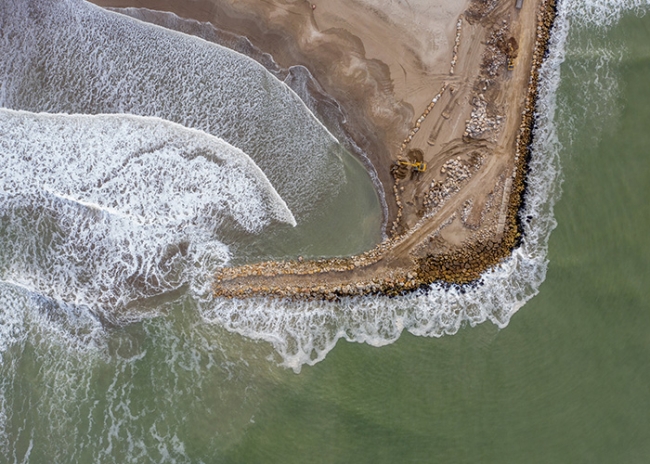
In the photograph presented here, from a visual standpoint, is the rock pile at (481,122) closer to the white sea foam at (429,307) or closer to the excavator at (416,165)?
the white sea foam at (429,307)

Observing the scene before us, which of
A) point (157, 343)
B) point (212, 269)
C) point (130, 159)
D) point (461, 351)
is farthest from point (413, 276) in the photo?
point (130, 159)

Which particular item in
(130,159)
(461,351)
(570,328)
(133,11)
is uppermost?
(133,11)

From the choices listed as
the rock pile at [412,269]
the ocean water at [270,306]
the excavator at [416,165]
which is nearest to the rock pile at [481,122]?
the rock pile at [412,269]

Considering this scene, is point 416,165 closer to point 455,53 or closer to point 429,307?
point 455,53

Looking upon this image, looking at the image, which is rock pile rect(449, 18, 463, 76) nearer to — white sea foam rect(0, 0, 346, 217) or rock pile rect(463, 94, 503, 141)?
rock pile rect(463, 94, 503, 141)

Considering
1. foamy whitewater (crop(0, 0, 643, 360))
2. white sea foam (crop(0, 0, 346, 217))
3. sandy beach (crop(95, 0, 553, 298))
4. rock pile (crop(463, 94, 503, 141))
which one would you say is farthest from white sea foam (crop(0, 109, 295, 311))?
rock pile (crop(463, 94, 503, 141))

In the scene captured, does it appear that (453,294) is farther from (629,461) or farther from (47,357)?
(47,357)
